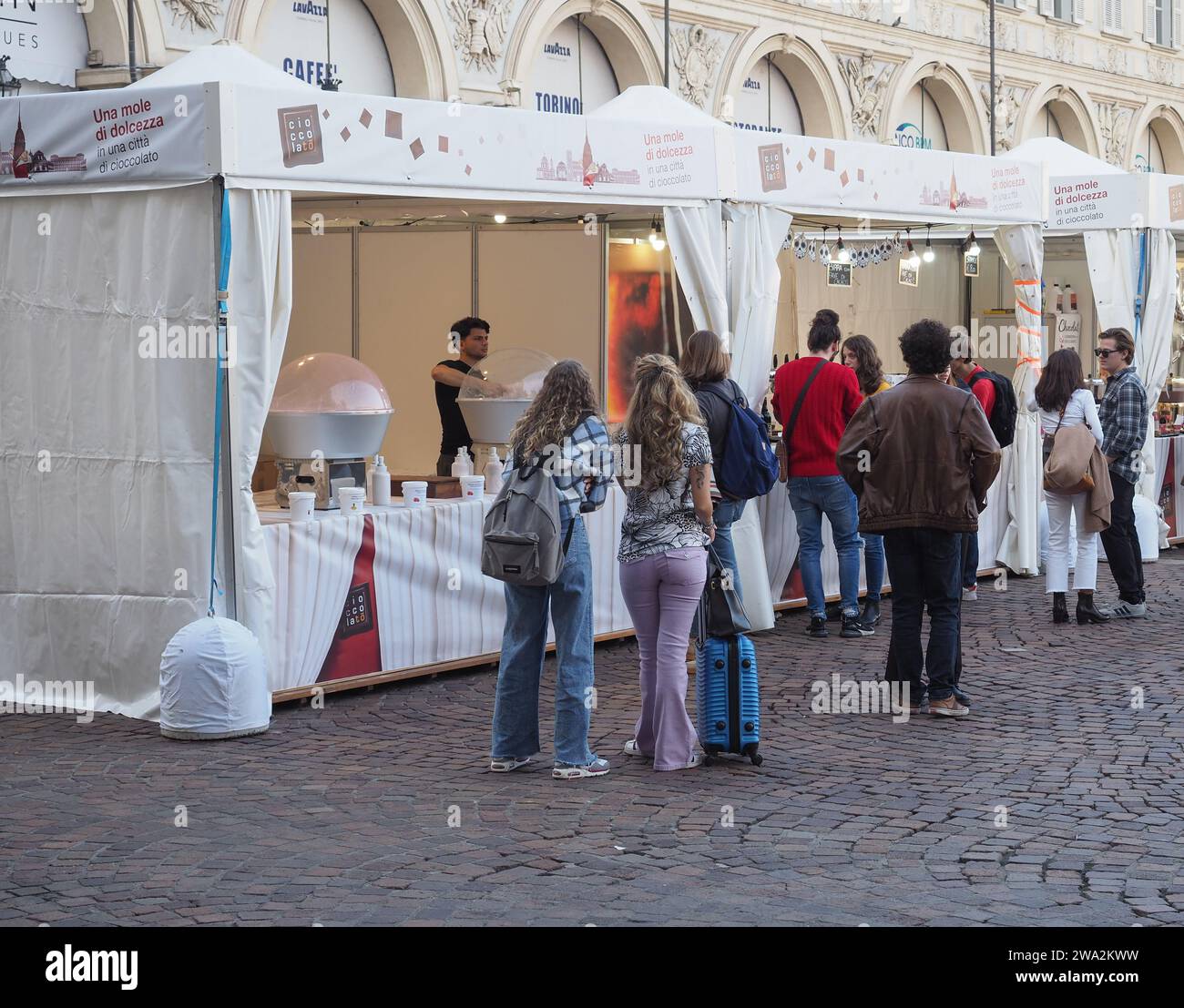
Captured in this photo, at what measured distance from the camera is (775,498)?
34.8 feet

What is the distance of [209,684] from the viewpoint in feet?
23.7

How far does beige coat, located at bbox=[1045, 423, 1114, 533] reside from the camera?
986cm

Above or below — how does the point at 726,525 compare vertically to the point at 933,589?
above

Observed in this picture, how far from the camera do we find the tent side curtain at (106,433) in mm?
7531

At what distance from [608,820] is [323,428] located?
10.2 feet

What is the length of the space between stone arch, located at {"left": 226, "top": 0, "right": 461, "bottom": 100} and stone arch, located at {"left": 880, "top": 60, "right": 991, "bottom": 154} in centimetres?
892

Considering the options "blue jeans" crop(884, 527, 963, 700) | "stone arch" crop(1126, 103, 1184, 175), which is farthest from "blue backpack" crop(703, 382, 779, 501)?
"stone arch" crop(1126, 103, 1184, 175)

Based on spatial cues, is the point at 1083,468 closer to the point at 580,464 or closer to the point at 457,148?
the point at 457,148

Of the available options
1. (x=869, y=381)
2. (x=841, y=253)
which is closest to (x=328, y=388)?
(x=869, y=381)

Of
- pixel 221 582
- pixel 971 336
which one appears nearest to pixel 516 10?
pixel 971 336

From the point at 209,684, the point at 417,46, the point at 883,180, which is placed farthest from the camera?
the point at 417,46

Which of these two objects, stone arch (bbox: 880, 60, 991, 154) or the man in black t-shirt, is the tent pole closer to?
the man in black t-shirt

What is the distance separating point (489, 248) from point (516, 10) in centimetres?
806

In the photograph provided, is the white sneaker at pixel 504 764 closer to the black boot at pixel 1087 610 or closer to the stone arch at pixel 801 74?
the black boot at pixel 1087 610
